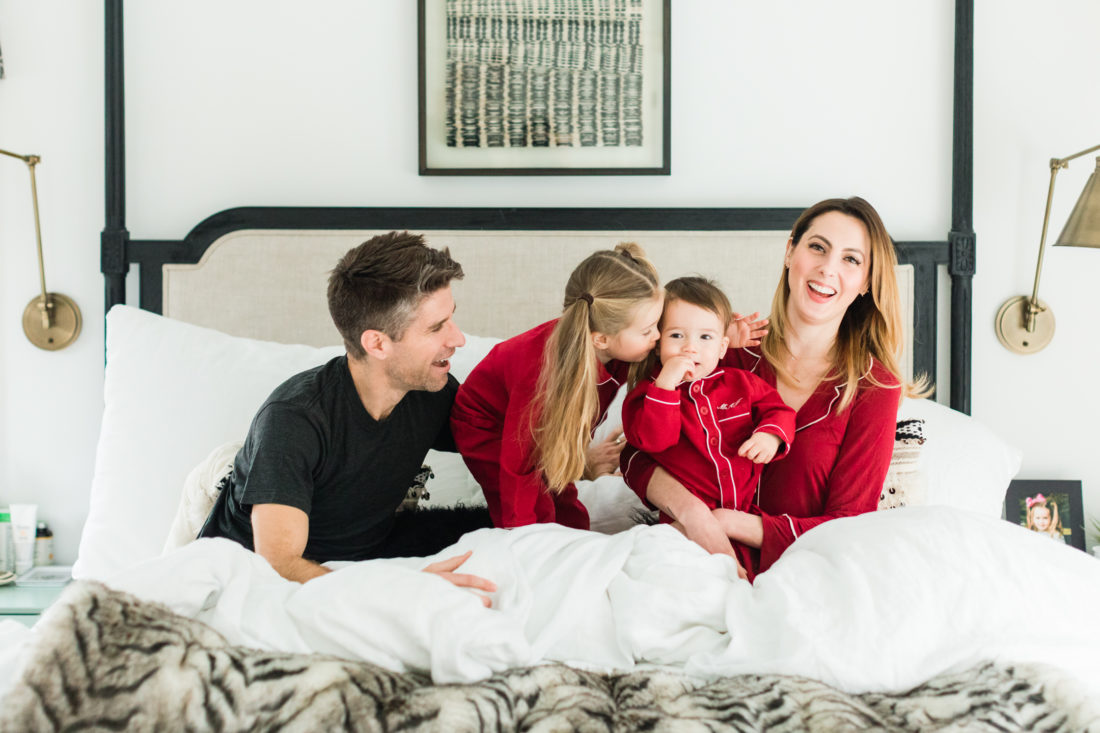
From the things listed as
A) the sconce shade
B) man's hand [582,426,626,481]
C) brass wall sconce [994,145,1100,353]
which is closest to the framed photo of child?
brass wall sconce [994,145,1100,353]

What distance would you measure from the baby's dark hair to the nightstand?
167 cm

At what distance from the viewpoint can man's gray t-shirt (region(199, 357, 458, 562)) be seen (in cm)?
136

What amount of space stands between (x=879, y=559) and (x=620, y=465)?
0.63 meters

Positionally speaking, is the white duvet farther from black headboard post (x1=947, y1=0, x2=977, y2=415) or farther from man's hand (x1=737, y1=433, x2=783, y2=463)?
black headboard post (x1=947, y1=0, x2=977, y2=415)

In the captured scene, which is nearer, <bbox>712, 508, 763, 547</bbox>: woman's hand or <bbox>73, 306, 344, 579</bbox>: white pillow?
<bbox>712, 508, 763, 547</bbox>: woman's hand

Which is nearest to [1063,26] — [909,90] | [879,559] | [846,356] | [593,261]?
[909,90]

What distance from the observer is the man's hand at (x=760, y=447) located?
1470 millimetres

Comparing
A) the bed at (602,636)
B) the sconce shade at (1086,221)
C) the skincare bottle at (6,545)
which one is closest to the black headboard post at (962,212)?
the sconce shade at (1086,221)

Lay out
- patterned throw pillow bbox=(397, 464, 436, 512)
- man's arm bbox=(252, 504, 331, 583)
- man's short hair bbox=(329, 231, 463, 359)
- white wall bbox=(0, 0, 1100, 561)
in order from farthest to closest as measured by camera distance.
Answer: white wall bbox=(0, 0, 1100, 561), patterned throw pillow bbox=(397, 464, 436, 512), man's short hair bbox=(329, 231, 463, 359), man's arm bbox=(252, 504, 331, 583)

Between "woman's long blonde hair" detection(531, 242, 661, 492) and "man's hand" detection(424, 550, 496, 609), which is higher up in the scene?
"woman's long blonde hair" detection(531, 242, 661, 492)

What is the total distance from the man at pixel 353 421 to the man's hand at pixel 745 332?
59cm

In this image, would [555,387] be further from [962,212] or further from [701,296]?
→ [962,212]

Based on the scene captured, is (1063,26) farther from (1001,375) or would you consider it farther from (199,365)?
(199,365)

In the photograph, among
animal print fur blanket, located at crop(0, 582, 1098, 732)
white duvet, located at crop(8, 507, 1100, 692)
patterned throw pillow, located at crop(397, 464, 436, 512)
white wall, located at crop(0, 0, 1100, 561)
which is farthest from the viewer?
white wall, located at crop(0, 0, 1100, 561)
